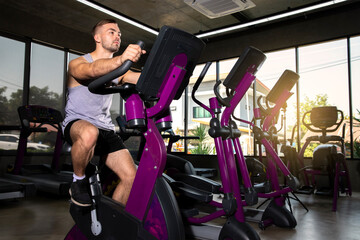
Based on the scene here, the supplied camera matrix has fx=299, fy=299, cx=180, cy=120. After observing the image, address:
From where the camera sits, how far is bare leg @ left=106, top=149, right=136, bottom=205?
1.85 metres

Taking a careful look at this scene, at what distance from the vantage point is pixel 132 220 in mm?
1513

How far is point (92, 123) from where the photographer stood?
1812mm

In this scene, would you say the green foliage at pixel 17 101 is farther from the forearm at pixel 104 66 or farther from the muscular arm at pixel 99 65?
the forearm at pixel 104 66

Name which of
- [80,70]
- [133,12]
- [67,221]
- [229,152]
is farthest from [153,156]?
[133,12]

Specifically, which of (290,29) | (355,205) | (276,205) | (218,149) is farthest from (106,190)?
(290,29)

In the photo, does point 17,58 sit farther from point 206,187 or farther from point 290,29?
point 290,29

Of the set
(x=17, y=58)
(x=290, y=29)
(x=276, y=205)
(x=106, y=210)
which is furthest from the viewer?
(x=290, y=29)

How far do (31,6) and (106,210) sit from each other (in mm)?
5559

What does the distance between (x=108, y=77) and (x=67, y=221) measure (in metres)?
2.08

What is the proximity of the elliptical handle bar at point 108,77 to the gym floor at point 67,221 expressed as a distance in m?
1.46

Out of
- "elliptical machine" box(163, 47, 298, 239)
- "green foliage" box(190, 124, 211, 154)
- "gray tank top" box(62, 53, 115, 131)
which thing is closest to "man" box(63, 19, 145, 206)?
"gray tank top" box(62, 53, 115, 131)

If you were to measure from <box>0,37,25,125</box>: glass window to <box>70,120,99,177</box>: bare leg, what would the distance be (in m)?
4.93

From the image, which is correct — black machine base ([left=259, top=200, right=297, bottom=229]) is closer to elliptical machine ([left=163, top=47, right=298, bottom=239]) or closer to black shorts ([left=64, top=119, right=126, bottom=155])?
elliptical machine ([left=163, top=47, right=298, bottom=239])

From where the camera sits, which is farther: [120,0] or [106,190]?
[120,0]
